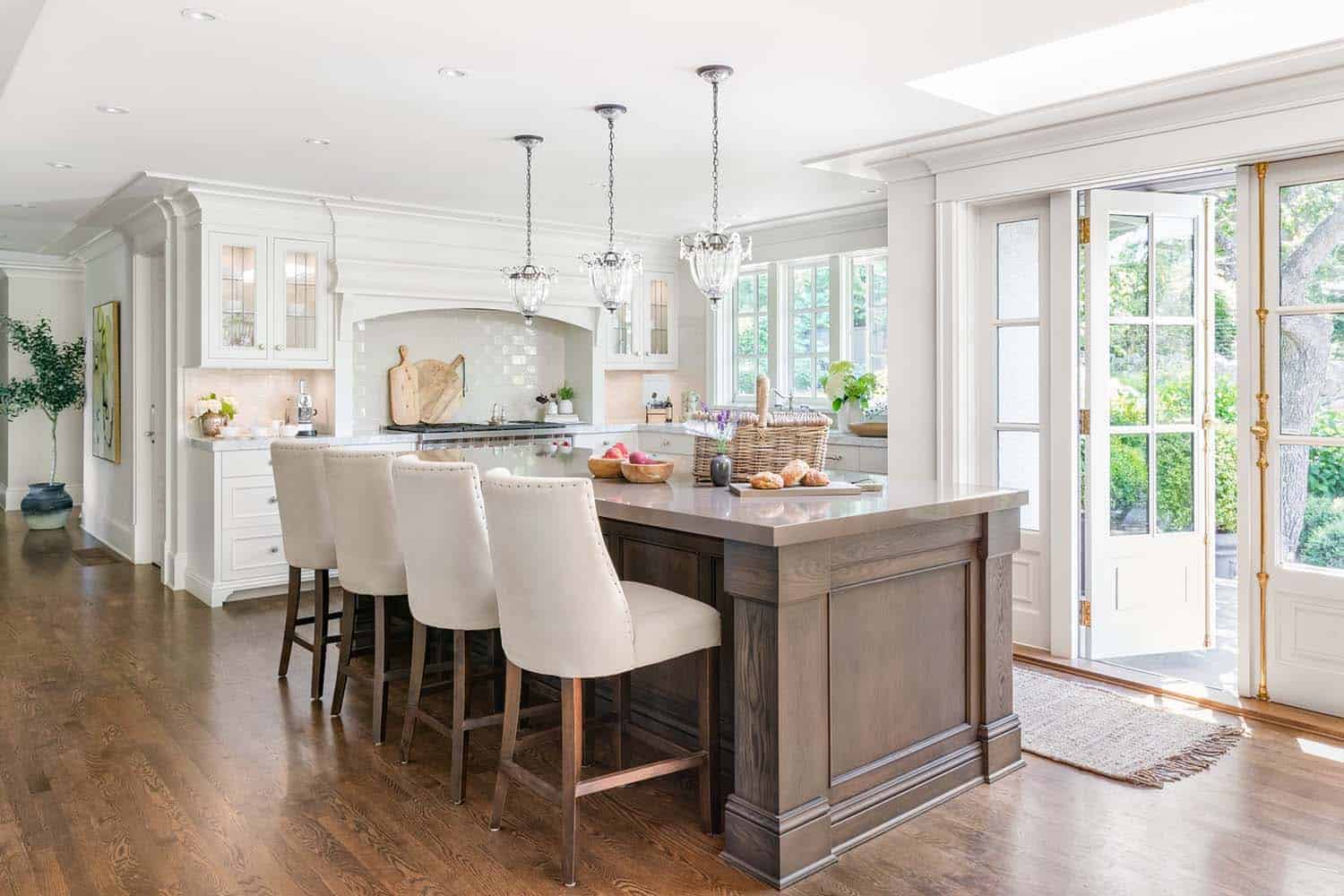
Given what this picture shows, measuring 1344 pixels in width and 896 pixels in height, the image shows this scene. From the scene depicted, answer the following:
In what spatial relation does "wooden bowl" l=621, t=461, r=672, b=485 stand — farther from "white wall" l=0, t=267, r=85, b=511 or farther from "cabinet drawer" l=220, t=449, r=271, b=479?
"white wall" l=0, t=267, r=85, b=511

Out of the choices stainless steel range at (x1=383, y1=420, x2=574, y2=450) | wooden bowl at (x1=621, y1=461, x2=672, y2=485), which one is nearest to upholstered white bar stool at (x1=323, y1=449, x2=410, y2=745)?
wooden bowl at (x1=621, y1=461, x2=672, y2=485)

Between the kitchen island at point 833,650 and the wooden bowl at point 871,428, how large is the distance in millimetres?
2674

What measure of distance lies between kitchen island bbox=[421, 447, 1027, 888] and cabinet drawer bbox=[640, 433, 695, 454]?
3.89m

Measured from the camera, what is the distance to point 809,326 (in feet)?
23.3

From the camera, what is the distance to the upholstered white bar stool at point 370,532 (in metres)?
3.41

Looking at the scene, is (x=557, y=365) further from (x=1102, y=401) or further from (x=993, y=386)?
(x=1102, y=401)

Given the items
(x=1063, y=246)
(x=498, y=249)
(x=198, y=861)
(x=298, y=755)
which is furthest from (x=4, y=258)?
(x=1063, y=246)

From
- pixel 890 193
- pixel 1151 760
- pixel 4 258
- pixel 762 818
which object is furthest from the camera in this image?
pixel 4 258

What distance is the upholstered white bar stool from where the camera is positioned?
3.41 meters

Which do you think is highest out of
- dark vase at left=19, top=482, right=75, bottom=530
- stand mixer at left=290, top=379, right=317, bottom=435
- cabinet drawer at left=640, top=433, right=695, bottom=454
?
stand mixer at left=290, top=379, right=317, bottom=435

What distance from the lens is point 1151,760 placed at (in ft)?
10.7

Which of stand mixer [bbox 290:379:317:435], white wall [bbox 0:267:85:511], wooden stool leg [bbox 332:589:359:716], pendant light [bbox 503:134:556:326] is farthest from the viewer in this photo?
white wall [bbox 0:267:85:511]

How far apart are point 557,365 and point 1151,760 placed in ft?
18.3

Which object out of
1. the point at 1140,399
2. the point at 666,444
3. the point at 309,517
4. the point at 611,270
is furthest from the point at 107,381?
the point at 1140,399
